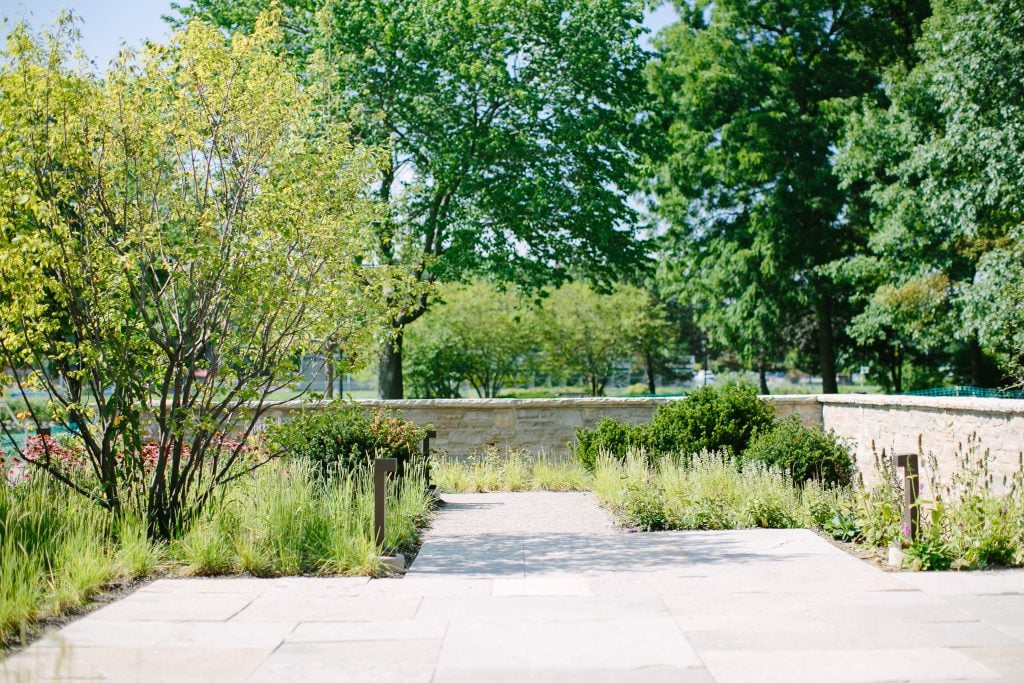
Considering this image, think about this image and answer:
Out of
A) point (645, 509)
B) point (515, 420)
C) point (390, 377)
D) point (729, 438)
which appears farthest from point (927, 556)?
point (390, 377)

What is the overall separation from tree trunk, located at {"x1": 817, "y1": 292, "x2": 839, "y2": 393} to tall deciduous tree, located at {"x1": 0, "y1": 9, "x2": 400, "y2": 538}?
2085 centimetres

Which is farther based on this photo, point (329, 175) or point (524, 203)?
point (524, 203)

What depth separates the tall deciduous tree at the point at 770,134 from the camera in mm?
26188

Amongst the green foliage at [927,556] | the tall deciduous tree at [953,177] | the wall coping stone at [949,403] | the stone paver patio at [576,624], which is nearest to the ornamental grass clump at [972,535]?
the green foliage at [927,556]

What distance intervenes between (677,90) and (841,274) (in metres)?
7.88

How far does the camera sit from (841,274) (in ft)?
79.5

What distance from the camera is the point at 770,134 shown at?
25641 millimetres

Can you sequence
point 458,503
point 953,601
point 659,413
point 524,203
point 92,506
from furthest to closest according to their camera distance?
point 524,203
point 659,413
point 458,503
point 92,506
point 953,601

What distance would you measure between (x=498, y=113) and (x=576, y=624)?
17.1m

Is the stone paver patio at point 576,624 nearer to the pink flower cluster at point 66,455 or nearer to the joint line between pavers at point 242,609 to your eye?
the joint line between pavers at point 242,609

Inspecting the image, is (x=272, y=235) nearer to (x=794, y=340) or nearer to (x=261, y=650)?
(x=261, y=650)

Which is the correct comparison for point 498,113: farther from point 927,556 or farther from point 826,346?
point 927,556

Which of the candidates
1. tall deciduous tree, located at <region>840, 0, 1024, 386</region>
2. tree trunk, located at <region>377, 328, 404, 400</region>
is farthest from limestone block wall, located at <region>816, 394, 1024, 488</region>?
tree trunk, located at <region>377, 328, 404, 400</region>

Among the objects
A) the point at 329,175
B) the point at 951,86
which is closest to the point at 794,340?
the point at 951,86
